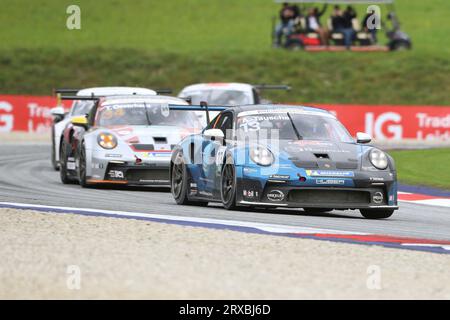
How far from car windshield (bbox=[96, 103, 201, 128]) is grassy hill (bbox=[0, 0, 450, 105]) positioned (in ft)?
84.7

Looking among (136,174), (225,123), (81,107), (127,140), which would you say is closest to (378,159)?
(225,123)

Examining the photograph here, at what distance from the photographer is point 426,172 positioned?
19.4 m

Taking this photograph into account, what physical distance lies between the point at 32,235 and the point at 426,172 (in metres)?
10.6

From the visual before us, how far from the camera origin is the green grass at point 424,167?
57.8ft

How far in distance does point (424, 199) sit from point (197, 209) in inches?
142

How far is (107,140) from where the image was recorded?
51.4ft

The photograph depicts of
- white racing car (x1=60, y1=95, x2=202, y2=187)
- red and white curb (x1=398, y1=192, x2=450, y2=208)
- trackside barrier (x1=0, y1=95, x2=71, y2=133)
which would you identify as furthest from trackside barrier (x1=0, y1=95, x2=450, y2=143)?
red and white curb (x1=398, y1=192, x2=450, y2=208)

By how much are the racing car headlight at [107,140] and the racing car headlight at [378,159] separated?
172 inches

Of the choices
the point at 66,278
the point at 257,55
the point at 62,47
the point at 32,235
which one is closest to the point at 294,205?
the point at 32,235

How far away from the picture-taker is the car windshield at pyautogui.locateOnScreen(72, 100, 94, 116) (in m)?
19.4

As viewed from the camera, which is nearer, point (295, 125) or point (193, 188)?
point (295, 125)

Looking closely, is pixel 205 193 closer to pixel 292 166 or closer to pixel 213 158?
pixel 213 158

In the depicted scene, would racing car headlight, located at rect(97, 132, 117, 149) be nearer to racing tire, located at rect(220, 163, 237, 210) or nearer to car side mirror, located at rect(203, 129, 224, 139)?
car side mirror, located at rect(203, 129, 224, 139)

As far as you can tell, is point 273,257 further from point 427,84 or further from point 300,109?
point 427,84
